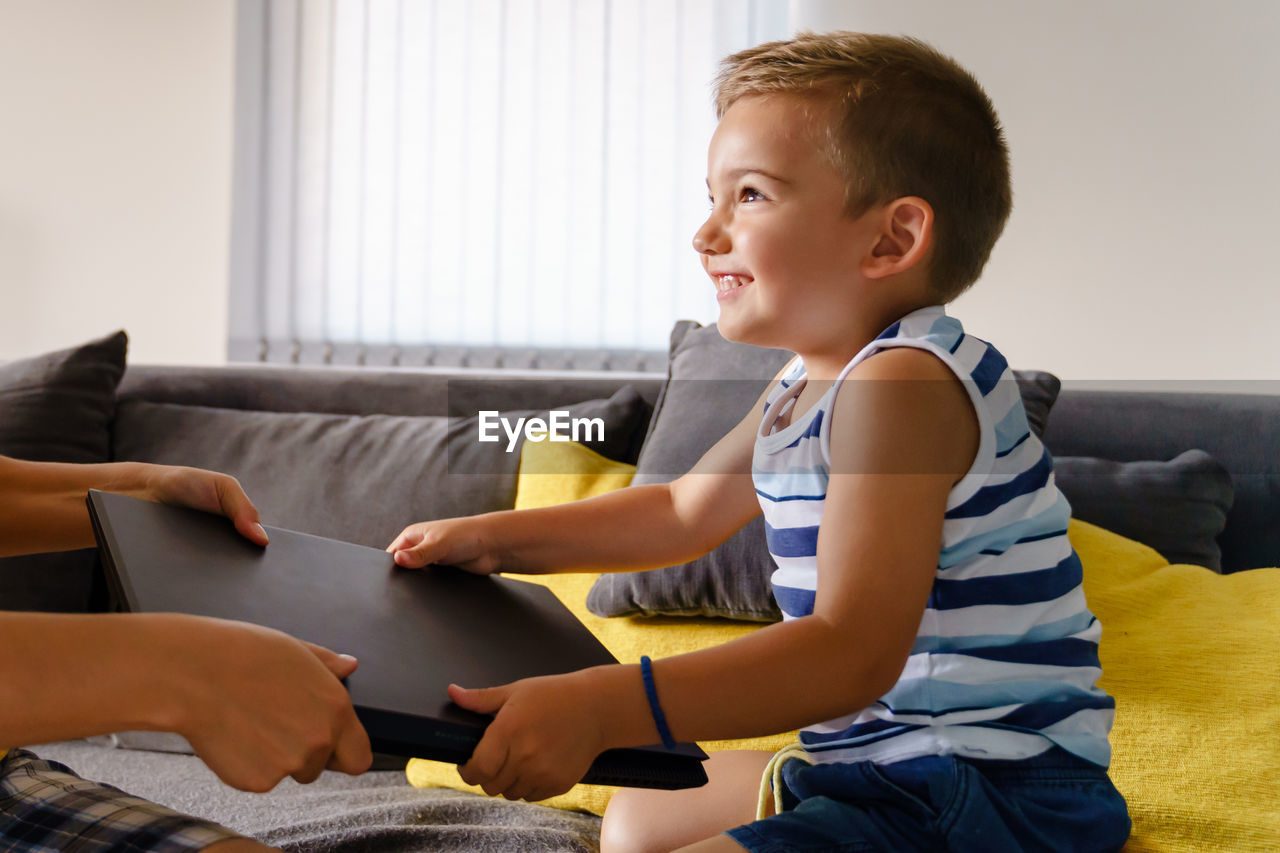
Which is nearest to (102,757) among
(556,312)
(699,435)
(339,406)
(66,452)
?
(66,452)

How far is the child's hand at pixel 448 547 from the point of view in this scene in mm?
833

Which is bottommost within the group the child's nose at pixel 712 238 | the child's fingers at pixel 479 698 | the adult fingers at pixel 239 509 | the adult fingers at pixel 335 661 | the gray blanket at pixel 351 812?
the gray blanket at pixel 351 812

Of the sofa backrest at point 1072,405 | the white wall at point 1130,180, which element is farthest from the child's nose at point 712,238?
the white wall at point 1130,180

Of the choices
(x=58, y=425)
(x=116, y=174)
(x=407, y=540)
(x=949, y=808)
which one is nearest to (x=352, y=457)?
(x=58, y=425)

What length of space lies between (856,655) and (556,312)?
5.68 feet

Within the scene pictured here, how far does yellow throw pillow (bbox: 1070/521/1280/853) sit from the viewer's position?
85cm

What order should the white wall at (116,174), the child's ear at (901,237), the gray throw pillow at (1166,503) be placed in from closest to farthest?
the child's ear at (901,237) < the gray throw pillow at (1166,503) < the white wall at (116,174)

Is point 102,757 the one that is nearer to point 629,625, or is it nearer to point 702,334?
point 629,625

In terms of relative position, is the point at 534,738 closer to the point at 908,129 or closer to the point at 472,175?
the point at 908,129

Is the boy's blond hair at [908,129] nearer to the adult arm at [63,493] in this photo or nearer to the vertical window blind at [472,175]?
the adult arm at [63,493]

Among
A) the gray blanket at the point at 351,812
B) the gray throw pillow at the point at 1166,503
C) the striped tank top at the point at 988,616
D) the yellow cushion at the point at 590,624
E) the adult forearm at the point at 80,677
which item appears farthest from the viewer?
the gray throw pillow at the point at 1166,503

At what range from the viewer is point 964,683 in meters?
0.70

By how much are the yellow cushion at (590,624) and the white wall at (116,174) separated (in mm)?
1383

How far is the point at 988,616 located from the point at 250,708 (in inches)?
19.5
